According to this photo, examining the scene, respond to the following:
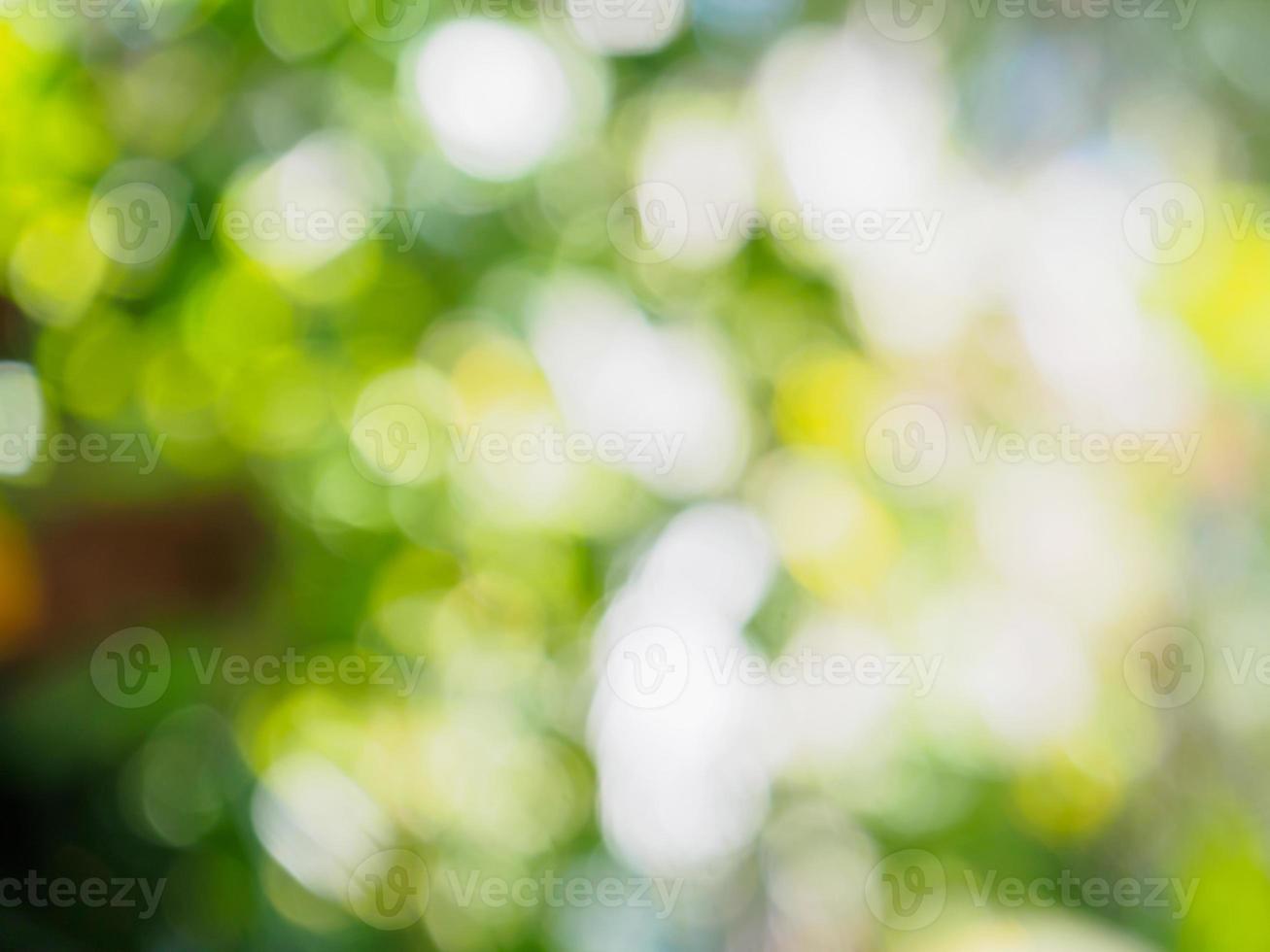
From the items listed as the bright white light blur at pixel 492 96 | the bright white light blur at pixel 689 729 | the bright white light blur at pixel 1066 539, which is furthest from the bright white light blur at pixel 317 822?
the bright white light blur at pixel 1066 539

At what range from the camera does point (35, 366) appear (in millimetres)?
946

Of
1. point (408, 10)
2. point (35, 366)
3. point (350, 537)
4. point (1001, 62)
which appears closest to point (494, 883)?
point (350, 537)

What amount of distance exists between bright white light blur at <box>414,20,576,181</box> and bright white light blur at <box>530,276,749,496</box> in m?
0.12

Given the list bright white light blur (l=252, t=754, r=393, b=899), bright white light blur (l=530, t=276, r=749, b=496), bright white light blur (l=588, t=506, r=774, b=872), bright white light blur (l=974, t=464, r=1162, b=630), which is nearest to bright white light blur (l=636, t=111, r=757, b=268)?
bright white light blur (l=530, t=276, r=749, b=496)

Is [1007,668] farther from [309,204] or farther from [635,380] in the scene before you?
[309,204]

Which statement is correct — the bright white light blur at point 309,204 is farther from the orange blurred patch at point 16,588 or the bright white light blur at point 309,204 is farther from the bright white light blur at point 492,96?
the orange blurred patch at point 16,588

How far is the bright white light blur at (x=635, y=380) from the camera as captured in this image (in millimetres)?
1094

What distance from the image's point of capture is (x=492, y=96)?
1.04 m

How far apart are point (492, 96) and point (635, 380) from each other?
273 mm

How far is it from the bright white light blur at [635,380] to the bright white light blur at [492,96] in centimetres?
12

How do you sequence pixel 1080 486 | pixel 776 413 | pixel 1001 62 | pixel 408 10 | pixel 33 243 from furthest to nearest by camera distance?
pixel 1001 62
pixel 1080 486
pixel 776 413
pixel 408 10
pixel 33 243

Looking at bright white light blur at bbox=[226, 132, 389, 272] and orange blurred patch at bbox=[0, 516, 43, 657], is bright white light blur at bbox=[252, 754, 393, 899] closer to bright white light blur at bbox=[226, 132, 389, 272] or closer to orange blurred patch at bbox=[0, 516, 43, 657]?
orange blurred patch at bbox=[0, 516, 43, 657]

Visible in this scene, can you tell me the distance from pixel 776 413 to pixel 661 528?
17 cm

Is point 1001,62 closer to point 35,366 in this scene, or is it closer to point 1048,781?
point 1048,781
